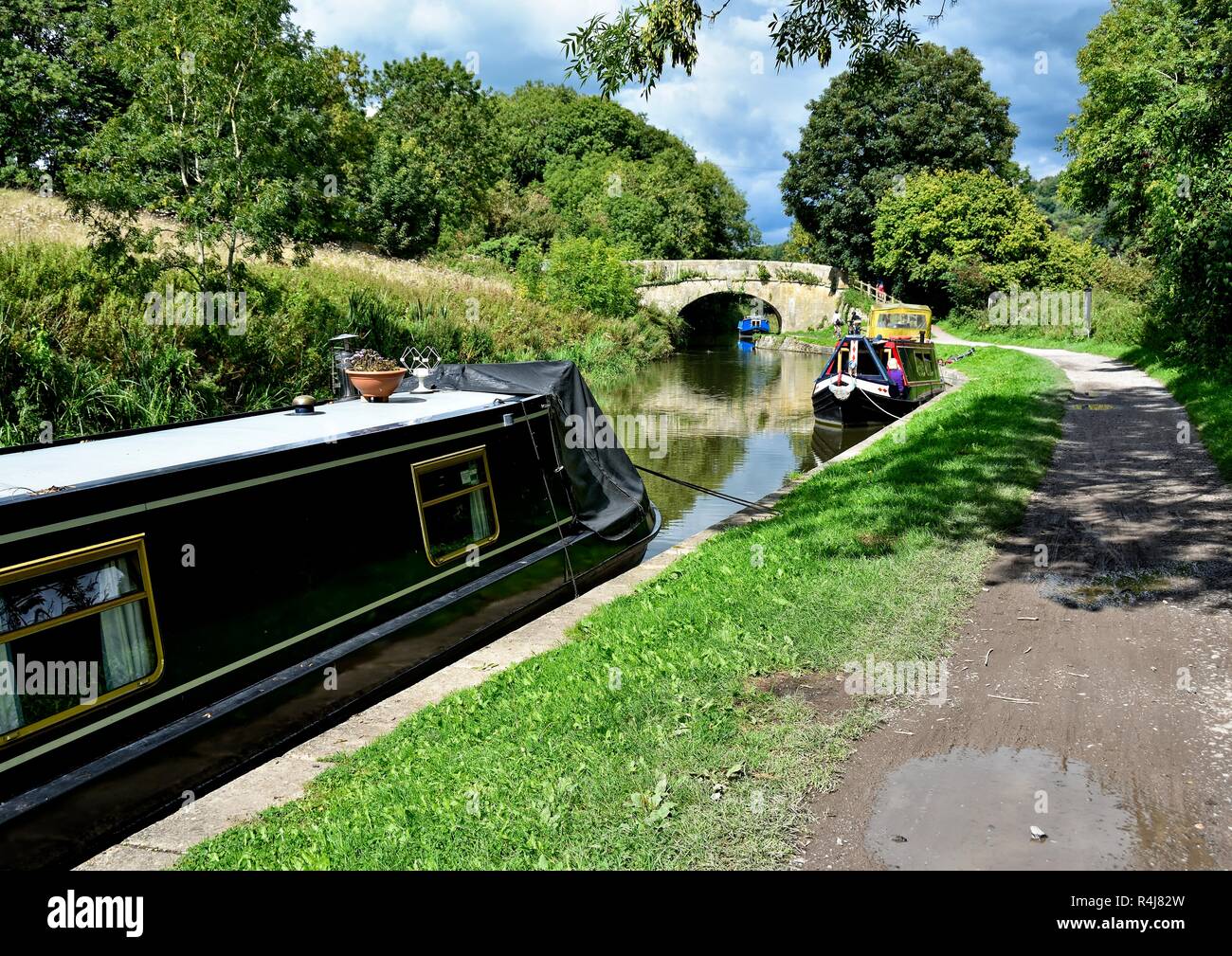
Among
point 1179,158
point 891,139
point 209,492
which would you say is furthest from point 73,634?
point 891,139

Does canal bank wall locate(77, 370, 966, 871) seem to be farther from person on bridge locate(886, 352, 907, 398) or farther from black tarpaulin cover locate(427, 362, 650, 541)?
person on bridge locate(886, 352, 907, 398)

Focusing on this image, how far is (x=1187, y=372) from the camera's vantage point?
16.3 metres

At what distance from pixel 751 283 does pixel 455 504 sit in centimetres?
4121

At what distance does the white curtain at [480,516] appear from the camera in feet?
20.6

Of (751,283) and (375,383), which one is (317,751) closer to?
(375,383)

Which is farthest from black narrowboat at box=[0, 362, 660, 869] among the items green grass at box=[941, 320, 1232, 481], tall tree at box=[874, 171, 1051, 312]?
tall tree at box=[874, 171, 1051, 312]

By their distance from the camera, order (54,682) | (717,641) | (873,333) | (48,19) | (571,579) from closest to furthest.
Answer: (54,682) → (717,641) → (571,579) → (48,19) → (873,333)

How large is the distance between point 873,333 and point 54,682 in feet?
81.2

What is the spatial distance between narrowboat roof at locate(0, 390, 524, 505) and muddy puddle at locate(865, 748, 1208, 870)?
11.3ft

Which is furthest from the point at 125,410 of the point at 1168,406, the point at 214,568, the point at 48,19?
the point at 48,19

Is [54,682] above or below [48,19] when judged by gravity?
below

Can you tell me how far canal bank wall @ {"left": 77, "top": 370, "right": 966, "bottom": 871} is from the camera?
11.8ft

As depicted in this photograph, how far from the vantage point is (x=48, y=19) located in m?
22.9
